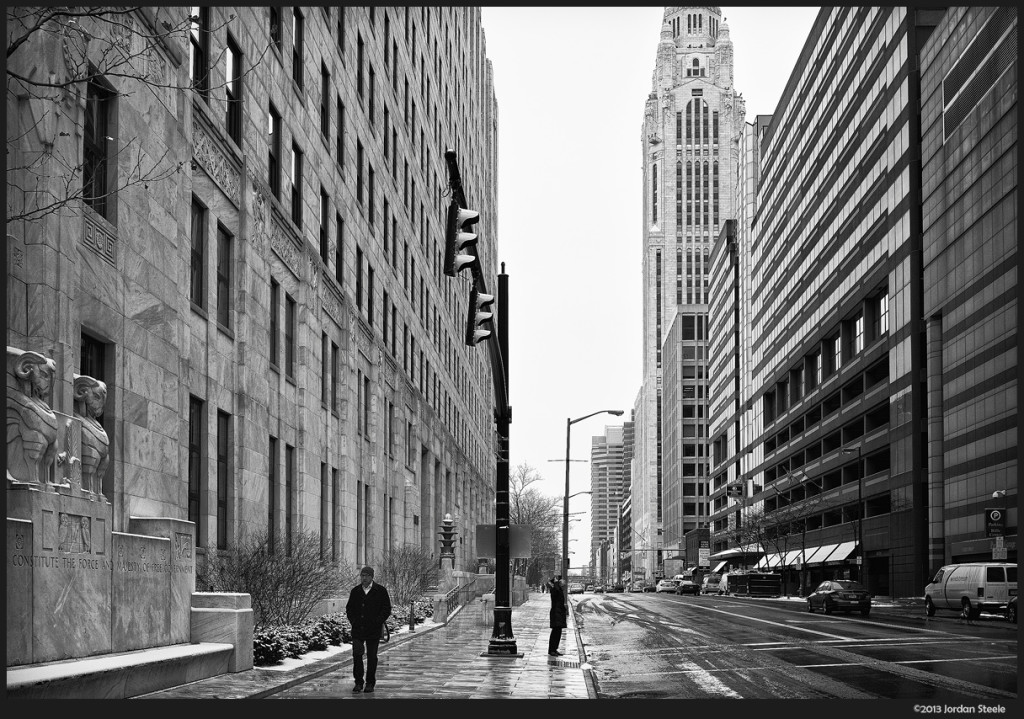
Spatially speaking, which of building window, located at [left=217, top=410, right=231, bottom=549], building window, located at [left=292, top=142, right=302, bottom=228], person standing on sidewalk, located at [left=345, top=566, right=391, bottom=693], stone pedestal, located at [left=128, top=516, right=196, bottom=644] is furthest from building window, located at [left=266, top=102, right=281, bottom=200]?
person standing on sidewalk, located at [left=345, top=566, right=391, bottom=693]

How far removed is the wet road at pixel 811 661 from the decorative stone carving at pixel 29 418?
28.9 feet

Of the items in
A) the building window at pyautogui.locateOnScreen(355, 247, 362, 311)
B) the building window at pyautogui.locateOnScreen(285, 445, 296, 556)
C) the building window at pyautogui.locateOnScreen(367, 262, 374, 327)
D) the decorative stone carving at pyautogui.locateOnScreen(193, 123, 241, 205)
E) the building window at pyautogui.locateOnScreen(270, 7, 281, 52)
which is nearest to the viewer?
→ the decorative stone carving at pyautogui.locateOnScreen(193, 123, 241, 205)

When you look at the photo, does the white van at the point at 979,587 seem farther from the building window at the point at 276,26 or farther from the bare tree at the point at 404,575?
the building window at the point at 276,26

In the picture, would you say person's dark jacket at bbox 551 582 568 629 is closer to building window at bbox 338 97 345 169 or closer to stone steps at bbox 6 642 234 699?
stone steps at bbox 6 642 234 699

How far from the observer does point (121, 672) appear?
13.9m

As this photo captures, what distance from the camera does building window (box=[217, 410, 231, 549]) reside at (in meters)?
26.0

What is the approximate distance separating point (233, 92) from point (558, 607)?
14.6 m

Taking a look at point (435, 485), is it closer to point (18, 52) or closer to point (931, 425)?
point (931, 425)

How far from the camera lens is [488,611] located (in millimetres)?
48188

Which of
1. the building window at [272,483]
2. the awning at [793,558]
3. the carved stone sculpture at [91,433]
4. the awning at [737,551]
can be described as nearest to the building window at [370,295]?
the building window at [272,483]

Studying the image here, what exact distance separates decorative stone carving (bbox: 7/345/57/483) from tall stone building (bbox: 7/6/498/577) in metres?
1.35

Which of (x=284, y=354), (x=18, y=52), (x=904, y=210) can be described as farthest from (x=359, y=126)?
(x=904, y=210)

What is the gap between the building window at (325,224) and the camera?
37125 millimetres

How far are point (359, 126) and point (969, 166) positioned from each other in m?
38.9
